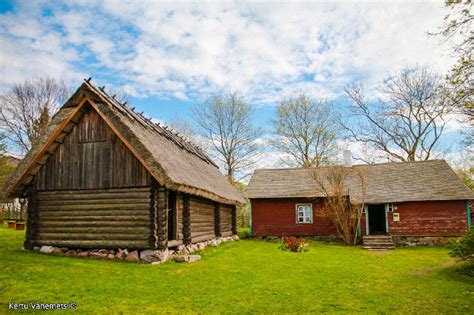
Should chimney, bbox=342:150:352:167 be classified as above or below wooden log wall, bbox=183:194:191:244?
above

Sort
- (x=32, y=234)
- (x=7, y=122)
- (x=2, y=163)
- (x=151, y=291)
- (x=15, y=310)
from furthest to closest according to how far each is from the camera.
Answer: (x=7, y=122) → (x=2, y=163) → (x=32, y=234) → (x=151, y=291) → (x=15, y=310)

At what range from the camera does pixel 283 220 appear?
2402 centimetres

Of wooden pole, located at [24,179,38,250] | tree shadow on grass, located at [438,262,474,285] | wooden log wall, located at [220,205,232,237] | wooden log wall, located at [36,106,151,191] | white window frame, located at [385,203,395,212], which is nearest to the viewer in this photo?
tree shadow on grass, located at [438,262,474,285]

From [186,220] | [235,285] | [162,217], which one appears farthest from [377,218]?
[235,285]

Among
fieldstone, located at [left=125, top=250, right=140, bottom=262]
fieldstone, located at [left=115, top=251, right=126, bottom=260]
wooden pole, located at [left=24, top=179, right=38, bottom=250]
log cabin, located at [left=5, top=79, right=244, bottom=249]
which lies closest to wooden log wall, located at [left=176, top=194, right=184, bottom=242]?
log cabin, located at [left=5, top=79, right=244, bottom=249]

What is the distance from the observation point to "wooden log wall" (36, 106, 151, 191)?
42.5 feet

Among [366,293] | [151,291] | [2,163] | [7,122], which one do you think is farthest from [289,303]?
[7,122]

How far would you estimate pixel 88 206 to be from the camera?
13.3 metres

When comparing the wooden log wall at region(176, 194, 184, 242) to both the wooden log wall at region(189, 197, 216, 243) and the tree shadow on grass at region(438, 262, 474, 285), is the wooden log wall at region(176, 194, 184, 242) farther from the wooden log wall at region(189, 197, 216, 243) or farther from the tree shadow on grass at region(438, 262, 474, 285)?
the tree shadow on grass at region(438, 262, 474, 285)

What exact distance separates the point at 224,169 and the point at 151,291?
91.2 feet

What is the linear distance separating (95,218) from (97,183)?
4.04 ft

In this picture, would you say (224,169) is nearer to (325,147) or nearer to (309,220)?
(325,147)

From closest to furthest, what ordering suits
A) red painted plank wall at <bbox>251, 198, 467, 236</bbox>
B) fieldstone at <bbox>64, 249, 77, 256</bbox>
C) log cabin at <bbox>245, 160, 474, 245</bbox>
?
1. fieldstone at <bbox>64, 249, 77, 256</bbox>
2. red painted plank wall at <bbox>251, 198, 467, 236</bbox>
3. log cabin at <bbox>245, 160, 474, 245</bbox>

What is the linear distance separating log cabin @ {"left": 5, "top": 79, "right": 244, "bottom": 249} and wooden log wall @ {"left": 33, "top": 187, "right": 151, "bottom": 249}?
1.3 inches
